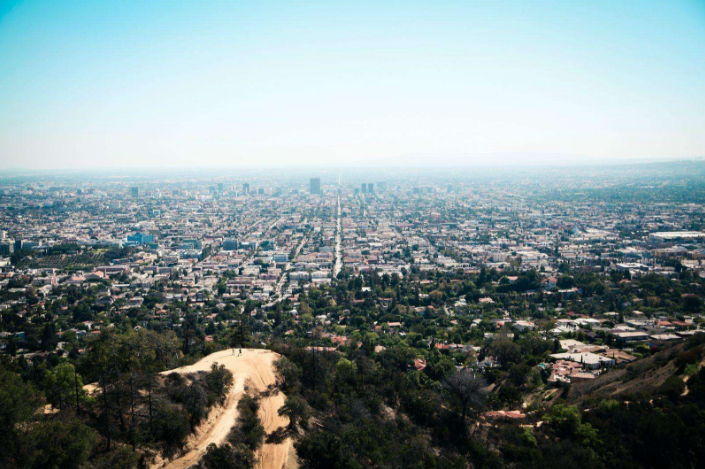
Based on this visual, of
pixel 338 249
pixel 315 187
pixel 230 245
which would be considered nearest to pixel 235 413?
pixel 338 249

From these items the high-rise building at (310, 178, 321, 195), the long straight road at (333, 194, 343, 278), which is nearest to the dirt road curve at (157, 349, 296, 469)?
the long straight road at (333, 194, 343, 278)

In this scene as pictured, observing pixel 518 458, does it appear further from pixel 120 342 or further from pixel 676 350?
pixel 120 342

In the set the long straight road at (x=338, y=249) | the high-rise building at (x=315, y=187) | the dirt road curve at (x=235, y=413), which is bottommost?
the long straight road at (x=338, y=249)

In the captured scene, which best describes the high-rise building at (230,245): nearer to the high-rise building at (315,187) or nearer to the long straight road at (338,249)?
the long straight road at (338,249)

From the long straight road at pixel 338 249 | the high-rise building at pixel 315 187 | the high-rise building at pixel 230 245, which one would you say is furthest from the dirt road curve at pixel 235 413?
the high-rise building at pixel 315 187

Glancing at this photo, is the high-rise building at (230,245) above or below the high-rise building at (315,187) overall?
below

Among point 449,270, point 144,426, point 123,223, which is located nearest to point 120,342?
point 144,426

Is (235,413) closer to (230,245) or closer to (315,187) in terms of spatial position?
(230,245)

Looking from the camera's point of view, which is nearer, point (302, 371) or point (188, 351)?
point (302, 371)
